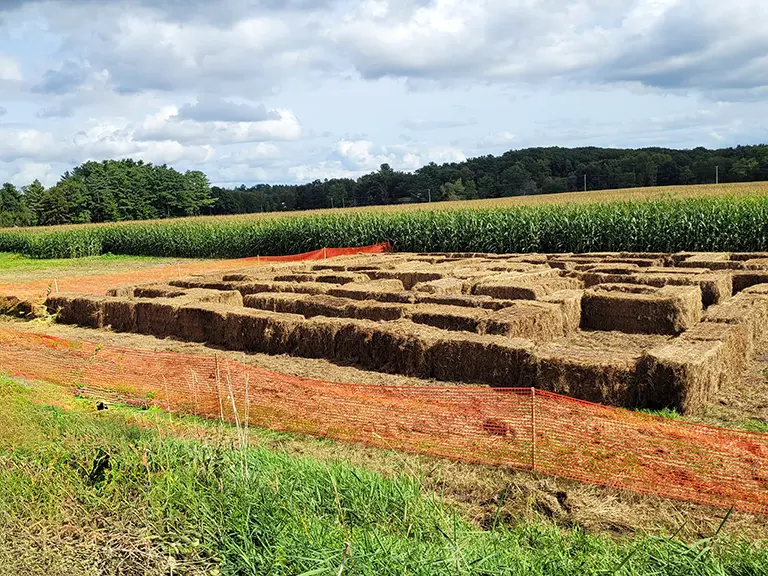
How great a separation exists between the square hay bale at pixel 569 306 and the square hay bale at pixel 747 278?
5069mm

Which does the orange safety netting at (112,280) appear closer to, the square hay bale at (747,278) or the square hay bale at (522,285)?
the square hay bale at (522,285)

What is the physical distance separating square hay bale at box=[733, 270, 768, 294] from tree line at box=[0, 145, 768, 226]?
156 feet

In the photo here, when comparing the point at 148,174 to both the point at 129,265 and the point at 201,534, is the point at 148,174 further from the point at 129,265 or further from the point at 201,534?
the point at 201,534

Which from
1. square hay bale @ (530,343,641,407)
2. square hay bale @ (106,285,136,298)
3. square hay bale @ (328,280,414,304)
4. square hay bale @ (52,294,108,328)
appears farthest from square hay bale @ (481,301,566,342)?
square hay bale @ (106,285,136,298)

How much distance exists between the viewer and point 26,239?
5056 centimetres

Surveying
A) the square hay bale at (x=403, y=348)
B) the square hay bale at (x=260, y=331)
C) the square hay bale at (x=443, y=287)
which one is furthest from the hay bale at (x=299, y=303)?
the square hay bale at (x=403, y=348)

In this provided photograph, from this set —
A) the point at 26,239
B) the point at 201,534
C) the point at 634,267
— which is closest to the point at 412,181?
the point at 26,239

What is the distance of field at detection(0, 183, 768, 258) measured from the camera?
25.4 meters

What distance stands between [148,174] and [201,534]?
9058 cm

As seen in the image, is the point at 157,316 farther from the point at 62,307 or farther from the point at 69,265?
the point at 69,265

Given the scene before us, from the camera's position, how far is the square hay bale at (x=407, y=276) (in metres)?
18.6

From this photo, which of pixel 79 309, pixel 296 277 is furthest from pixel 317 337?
pixel 79 309

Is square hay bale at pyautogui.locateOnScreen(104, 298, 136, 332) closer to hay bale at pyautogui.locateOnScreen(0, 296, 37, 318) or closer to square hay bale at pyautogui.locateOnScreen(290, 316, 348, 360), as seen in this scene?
hay bale at pyautogui.locateOnScreen(0, 296, 37, 318)

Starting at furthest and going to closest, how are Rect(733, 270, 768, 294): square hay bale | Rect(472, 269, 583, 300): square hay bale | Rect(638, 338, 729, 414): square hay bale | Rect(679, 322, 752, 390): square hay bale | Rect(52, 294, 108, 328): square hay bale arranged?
Rect(52, 294, 108, 328): square hay bale → Rect(733, 270, 768, 294): square hay bale → Rect(472, 269, 583, 300): square hay bale → Rect(679, 322, 752, 390): square hay bale → Rect(638, 338, 729, 414): square hay bale
